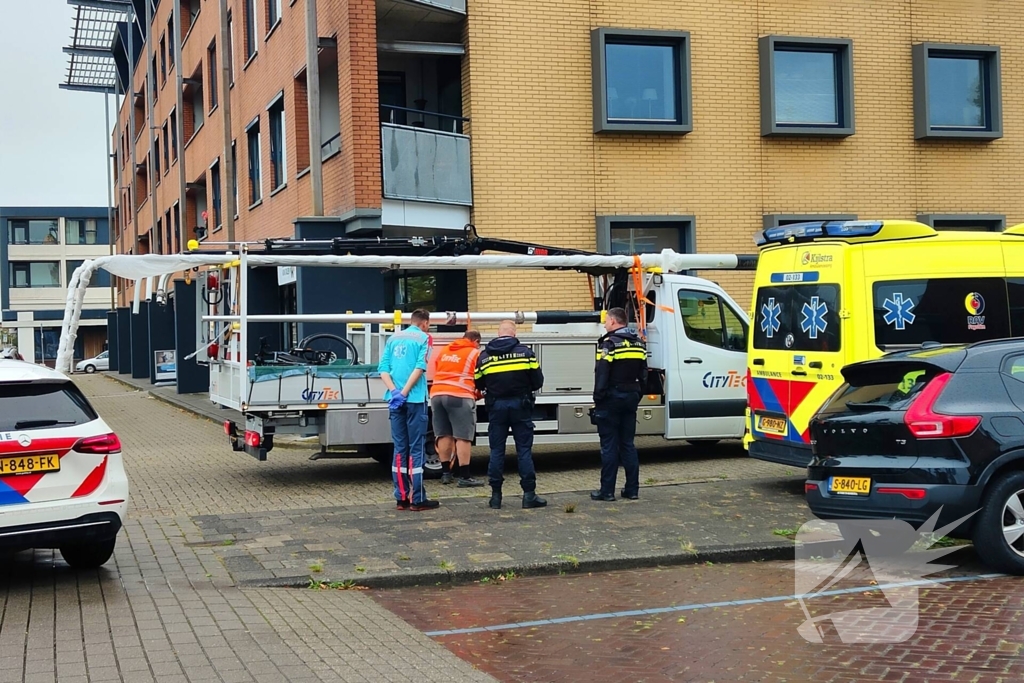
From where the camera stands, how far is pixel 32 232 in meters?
86.9

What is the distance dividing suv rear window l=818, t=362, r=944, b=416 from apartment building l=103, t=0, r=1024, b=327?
8633mm

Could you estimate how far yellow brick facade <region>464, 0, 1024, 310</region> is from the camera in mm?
17484

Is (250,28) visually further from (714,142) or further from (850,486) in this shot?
(850,486)

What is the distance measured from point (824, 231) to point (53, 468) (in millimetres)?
6940

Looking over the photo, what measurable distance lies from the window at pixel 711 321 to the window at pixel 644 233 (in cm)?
466

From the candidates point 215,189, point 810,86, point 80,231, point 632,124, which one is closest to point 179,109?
point 215,189

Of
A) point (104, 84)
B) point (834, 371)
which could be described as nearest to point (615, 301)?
point (834, 371)

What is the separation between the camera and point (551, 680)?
18.2ft

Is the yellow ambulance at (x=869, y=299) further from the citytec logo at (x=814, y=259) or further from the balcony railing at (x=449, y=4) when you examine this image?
the balcony railing at (x=449, y=4)

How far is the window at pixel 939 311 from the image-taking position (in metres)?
9.91

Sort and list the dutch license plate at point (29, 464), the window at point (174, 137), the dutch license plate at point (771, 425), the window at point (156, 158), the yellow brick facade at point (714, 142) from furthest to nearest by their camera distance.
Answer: the window at point (156, 158), the window at point (174, 137), the yellow brick facade at point (714, 142), the dutch license plate at point (771, 425), the dutch license plate at point (29, 464)

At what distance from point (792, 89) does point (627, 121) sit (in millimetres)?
3269

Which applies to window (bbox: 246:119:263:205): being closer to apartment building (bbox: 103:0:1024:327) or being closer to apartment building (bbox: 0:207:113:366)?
apartment building (bbox: 103:0:1024:327)

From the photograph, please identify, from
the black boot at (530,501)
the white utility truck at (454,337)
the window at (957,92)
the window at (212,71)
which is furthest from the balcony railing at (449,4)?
the window at (212,71)
